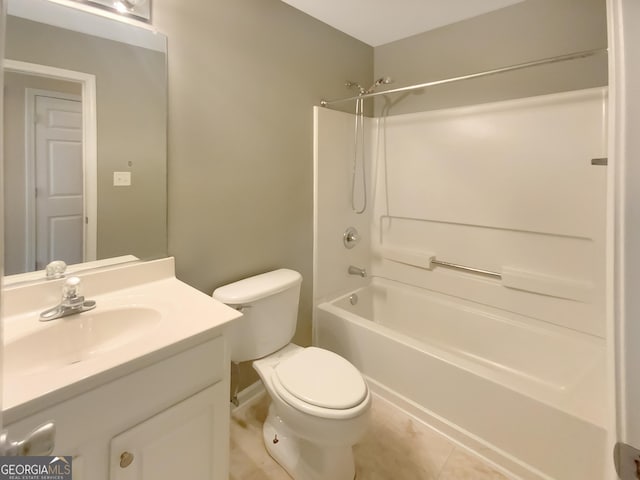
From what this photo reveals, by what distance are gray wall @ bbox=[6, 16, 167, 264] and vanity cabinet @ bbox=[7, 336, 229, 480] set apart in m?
0.64

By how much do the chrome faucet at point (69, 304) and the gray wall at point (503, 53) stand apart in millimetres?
2171

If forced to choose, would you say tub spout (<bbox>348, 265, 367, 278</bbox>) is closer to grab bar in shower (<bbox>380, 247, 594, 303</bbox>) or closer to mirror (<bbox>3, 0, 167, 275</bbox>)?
grab bar in shower (<bbox>380, 247, 594, 303</bbox>)

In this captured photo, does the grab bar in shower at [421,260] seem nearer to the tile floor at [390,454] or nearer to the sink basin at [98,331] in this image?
the tile floor at [390,454]

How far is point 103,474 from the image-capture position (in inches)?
33.4

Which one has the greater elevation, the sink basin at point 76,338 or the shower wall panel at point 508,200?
the shower wall panel at point 508,200

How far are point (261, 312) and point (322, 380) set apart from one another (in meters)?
0.43

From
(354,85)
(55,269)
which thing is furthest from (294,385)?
(354,85)

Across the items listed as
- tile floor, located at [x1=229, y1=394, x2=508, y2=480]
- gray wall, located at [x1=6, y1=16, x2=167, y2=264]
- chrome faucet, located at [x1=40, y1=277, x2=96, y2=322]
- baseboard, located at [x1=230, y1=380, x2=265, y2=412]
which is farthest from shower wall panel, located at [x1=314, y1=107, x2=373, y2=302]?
chrome faucet, located at [x1=40, y1=277, x2=96, y2=322]

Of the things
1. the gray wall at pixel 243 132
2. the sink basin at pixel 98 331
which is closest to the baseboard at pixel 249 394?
the gray wall at pixel 243 132

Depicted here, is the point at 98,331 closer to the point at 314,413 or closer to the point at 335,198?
the point at 314,413

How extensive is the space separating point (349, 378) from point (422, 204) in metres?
1.37

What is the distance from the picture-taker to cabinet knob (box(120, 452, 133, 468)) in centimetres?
87

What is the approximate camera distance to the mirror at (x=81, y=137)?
1.09 m

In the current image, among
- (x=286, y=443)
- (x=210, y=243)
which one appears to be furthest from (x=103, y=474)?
(x=210, y=243)
